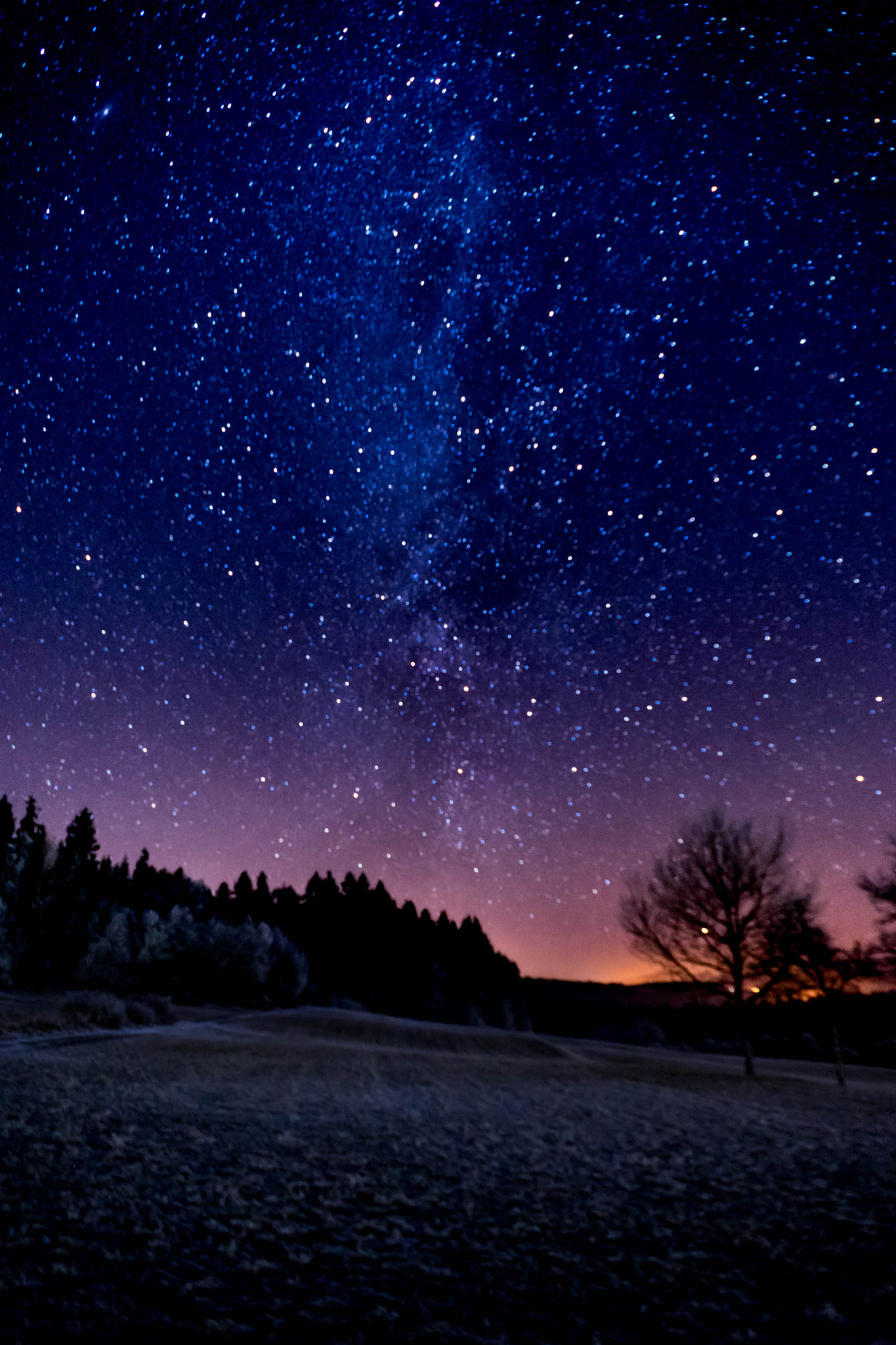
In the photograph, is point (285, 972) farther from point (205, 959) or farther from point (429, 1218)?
point (429, 1218)

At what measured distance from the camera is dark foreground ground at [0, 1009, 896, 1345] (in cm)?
389

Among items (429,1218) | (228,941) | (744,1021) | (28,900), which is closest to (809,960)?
(744,1021)

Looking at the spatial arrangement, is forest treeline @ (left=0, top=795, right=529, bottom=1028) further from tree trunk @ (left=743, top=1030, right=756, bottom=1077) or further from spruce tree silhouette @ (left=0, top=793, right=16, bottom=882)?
tree trunk @ (left=743, top=1030, right=756, bottom=1077)

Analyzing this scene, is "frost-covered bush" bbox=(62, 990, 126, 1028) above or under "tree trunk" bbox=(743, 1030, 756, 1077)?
under

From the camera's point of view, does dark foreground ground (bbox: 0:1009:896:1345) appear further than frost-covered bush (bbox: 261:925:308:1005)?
No

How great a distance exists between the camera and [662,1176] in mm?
7582

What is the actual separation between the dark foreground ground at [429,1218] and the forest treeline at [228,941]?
139 feet

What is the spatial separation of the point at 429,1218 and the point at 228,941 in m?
59.9

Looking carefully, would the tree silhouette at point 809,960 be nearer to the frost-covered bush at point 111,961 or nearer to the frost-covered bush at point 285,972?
the frost-covered bush at point 111,961

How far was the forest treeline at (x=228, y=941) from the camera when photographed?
5534cm

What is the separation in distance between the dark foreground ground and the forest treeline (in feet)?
139

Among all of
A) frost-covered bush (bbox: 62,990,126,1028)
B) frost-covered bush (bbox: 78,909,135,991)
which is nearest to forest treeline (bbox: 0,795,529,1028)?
frost-covered bush (bbox: 78,909,135,991)

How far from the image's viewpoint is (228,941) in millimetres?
58250

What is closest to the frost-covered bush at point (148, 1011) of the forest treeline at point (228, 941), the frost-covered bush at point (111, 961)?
the forest treeline at point (228, 941)
